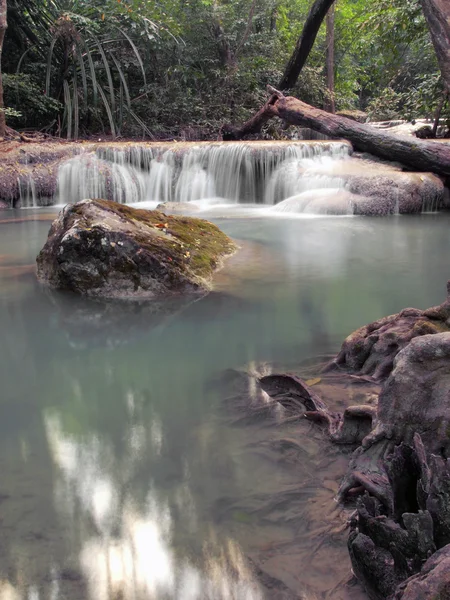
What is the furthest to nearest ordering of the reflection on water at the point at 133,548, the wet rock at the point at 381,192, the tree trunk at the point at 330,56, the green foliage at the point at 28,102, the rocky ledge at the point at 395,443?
1. the tree trunk at the point at 330,56
2. the green foliage at the point at 28,102
3. the wet rock at the point at 381,192
4. the reflection on water at the point at 133,548
5. the rocky ledge at the point at 395,443

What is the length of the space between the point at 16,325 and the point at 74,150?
10340 mm

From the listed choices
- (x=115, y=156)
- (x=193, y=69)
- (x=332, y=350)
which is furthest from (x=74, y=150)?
(x=332, y=350)

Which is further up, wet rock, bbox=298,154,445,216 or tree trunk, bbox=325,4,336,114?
tree trunk, bbox=325,4,336,114

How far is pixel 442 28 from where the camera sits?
286 inches

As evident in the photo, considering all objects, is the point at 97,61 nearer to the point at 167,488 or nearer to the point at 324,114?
the point at 324,114

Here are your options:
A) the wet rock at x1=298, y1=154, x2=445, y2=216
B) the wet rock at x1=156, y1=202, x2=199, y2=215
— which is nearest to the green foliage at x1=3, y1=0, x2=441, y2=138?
the wet rock at x1=298, y1=154, x2=445, y2=216

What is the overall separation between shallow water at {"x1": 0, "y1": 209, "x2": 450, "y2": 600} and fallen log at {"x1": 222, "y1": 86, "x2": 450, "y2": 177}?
7611mm

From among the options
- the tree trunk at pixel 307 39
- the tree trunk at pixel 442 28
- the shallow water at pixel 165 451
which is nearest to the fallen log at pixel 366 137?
the tree trunk at pixel 307 39

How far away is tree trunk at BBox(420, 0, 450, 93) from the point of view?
7219 mm

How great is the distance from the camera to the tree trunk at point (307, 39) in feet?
45.8

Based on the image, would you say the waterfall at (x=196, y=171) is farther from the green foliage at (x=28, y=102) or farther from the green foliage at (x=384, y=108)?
the green foliage at (x=384, y=108)

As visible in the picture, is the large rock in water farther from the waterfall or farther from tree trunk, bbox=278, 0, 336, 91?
tree trunk, bbox=278, 0, 336, 91

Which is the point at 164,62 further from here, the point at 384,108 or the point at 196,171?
the point at 384,108

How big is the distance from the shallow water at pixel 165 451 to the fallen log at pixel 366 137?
761 centimetres
